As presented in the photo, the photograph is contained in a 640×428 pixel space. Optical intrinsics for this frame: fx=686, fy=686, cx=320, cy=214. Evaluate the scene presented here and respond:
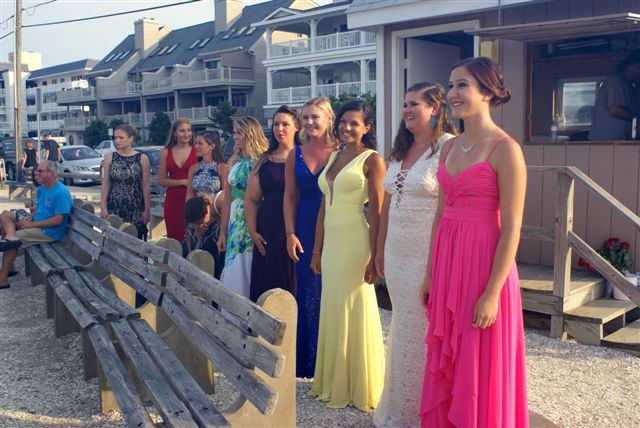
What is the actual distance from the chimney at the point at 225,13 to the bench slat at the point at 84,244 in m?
47.4

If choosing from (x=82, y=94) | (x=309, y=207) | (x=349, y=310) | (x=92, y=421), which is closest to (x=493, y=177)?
(x=349, y=310)

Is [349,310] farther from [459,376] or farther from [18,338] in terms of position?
[18,338]

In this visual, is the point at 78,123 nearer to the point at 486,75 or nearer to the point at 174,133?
the point at 174,133

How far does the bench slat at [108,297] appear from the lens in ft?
16.0

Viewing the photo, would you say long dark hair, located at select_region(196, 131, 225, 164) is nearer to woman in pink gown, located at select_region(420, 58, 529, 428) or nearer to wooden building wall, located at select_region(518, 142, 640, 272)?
wooden building wall, located at select_region(518, 142, 640, 272)

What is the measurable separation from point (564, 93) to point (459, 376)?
5.09 meters

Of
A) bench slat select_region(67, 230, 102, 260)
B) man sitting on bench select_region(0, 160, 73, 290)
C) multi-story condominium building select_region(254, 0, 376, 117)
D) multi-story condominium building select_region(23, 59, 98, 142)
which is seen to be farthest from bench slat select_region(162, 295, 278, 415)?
multi-story condominium building select_region(23, 59, 98, 142)

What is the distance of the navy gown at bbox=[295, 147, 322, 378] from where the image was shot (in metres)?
4.75

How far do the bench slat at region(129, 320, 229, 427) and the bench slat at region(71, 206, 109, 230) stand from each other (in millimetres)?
1859

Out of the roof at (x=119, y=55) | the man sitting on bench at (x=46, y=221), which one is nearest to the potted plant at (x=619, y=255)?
the man sitting on bench at (x=46, y=221)

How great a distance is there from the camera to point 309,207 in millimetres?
4801

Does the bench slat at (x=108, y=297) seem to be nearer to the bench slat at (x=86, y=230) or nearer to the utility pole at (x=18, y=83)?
the bench slat at (x=86, y=230)

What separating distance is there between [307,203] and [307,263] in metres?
0.42

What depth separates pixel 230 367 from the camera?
3389mm
